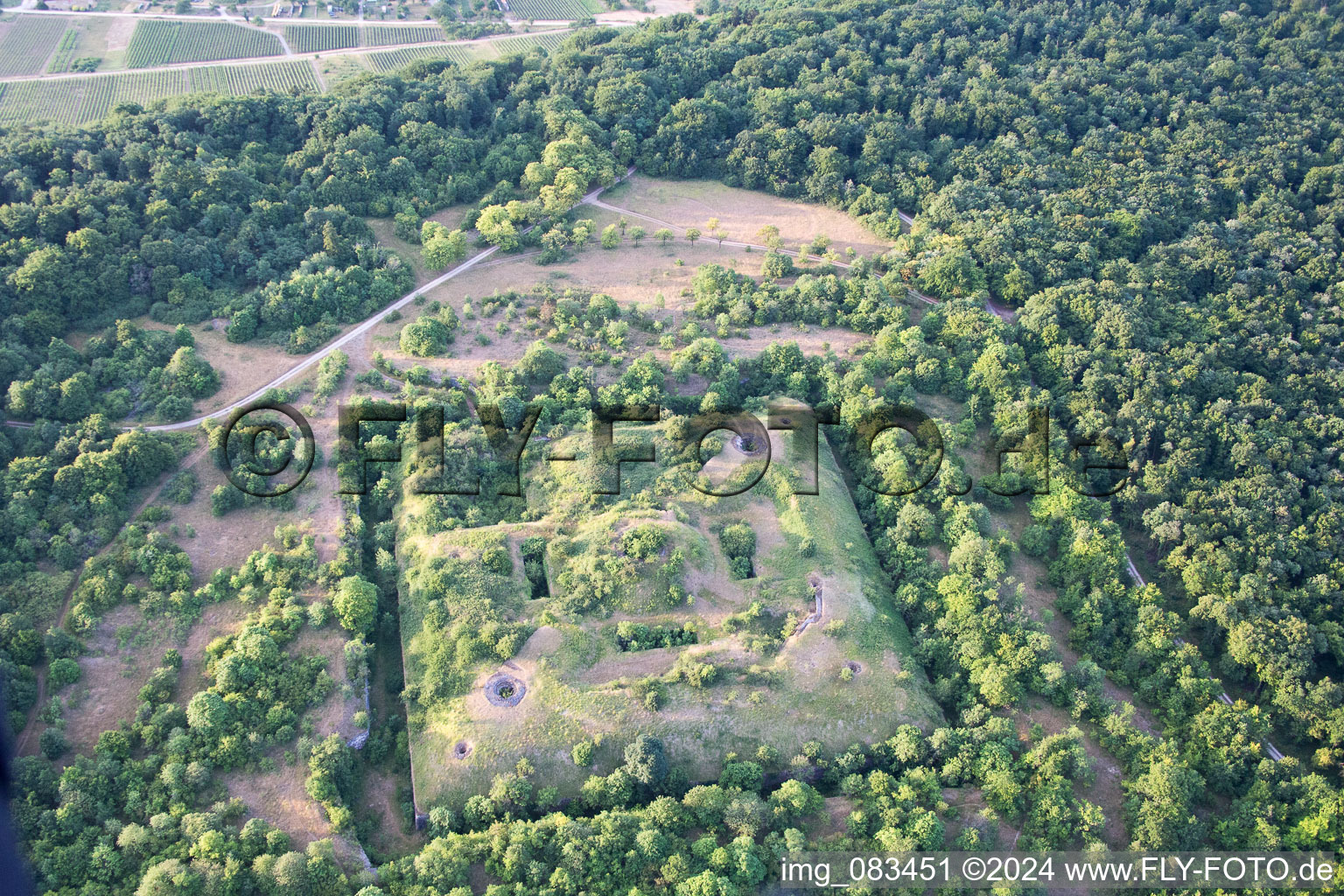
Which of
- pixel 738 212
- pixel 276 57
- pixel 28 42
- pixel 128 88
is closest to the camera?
pixel 738 212

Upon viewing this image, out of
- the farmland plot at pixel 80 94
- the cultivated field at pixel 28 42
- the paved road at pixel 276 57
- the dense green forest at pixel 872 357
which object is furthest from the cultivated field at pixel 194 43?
the dense green forest at pixel 872 357

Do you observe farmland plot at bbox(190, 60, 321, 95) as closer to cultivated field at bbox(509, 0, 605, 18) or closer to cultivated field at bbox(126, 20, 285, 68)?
cultivated field at bbox(126, 20, 285, 68)

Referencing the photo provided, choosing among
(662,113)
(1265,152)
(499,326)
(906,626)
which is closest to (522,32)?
(662,113)

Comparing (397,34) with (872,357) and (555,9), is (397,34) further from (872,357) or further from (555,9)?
(872,357)

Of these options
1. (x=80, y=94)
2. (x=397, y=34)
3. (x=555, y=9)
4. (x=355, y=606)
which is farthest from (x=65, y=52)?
(x=355, y=606)

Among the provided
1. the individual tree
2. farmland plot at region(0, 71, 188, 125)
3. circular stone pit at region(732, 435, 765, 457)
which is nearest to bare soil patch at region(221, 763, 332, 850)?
the individual tree

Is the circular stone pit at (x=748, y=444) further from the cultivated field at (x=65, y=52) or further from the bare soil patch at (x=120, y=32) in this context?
the bare soil patch at (x=120, y=32)
